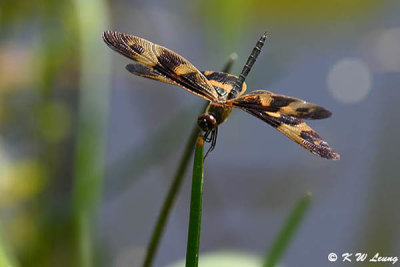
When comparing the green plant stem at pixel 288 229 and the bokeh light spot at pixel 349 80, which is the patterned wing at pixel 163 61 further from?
the bokeh light spot at pixel 349 80

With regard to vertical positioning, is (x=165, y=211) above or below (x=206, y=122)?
below

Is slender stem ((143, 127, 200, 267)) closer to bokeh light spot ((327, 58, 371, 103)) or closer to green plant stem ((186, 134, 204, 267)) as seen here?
green plant stem ((186, 134, 204, 267))

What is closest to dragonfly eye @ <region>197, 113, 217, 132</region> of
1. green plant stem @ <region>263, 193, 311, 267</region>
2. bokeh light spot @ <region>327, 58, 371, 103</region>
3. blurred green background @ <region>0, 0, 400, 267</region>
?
green plant stem @ <region>263, 193, 311, 267</region>

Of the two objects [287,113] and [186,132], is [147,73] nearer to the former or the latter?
[287,113]

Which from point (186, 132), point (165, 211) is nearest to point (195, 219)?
point (165, 211)

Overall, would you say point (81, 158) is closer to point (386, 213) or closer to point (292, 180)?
point (386, 213)

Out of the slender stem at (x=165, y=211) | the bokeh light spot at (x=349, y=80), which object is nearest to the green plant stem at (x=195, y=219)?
the slender stem at (x=165, y=211)

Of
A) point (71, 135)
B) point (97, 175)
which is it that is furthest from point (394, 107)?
point (97, 175)

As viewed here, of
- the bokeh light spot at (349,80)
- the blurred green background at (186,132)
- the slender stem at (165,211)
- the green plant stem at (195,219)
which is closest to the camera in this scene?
the green plant stem at (195,219)
